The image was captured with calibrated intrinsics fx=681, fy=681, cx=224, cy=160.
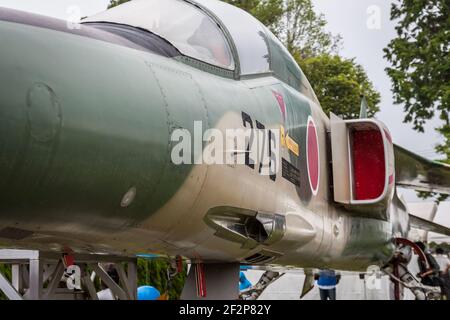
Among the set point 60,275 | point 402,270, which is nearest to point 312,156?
point 60,275

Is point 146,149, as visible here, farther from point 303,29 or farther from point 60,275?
point 303,29

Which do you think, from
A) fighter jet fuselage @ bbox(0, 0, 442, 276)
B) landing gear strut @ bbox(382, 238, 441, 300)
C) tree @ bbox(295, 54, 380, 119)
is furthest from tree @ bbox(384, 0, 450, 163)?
fighter jet fuselage @ bbox(0, 0, 442, 276)

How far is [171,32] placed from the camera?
3.28 m

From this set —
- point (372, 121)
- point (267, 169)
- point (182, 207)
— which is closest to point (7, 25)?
point (182, 207)

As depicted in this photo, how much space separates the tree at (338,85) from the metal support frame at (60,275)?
1624 cm

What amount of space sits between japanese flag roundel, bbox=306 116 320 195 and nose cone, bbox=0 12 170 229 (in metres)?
1.86

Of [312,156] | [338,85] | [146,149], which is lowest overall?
[146,149]

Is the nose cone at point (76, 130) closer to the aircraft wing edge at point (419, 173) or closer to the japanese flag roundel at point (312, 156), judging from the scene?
the japanese flag roundel at point (312, 156)

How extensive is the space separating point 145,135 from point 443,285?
7.55m

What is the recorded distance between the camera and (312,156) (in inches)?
169

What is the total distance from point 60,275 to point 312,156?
1.90 m

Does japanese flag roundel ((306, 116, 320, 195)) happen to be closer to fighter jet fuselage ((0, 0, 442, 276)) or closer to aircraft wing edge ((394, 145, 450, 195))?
fighter jet fuselage ((0, 0, 442, 276))

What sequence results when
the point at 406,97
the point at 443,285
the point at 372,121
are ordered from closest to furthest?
the point at 372,121 → the point at 443,285 → the point at 406,97
